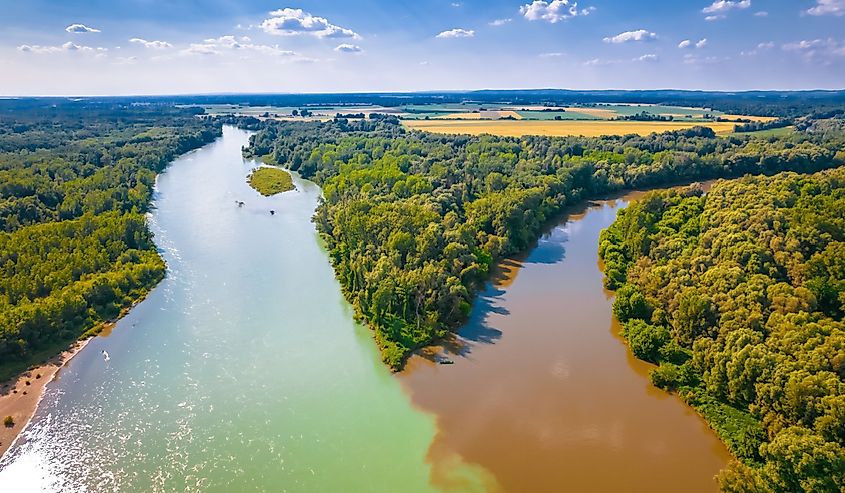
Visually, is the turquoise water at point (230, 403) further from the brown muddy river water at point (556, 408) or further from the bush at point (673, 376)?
the bush at point (673, 376)

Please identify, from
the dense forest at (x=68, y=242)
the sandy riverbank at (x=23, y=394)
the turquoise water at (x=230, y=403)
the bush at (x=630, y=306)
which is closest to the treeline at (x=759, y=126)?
the bush at (x=630, y=306)

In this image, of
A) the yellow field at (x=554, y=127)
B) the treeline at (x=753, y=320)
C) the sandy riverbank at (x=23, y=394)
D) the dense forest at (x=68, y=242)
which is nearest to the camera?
the treeline at (x=753, y=320)

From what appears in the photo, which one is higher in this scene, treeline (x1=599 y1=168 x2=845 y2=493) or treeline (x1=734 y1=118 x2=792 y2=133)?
treeline (x1=734 y1=118 x2=792 y2=133)

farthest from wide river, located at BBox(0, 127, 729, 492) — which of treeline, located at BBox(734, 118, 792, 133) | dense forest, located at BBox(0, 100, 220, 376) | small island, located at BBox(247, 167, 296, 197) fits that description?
treeline, located at BBox(734, 118, 792, 133)

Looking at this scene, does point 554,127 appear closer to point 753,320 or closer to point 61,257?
point 753,320

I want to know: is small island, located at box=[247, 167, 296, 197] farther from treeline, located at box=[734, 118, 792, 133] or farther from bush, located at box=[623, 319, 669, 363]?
treeline, located at box=[734, 118, 792, 133]

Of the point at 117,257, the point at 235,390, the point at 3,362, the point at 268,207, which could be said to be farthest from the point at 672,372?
the point at 268,207

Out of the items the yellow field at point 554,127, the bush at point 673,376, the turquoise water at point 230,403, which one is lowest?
the turquoise water at point 230,403
